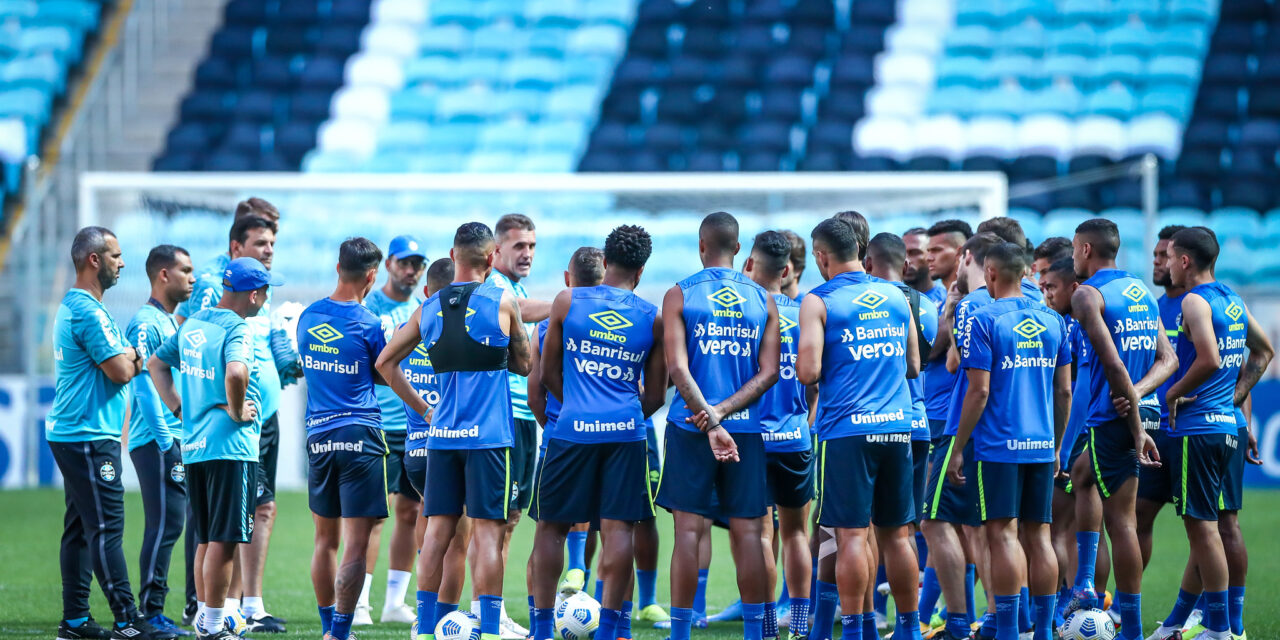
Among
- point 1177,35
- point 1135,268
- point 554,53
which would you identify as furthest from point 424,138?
point 1177,35

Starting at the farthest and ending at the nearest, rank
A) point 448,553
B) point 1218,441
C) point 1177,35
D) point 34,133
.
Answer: point 1177,35 < point 34,133 < point 1218,441 < point 448,553

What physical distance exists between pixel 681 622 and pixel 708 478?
0.74 m

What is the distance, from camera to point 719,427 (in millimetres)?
6582

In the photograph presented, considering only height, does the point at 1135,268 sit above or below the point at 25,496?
above

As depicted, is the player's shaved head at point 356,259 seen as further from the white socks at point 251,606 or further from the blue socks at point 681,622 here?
the blue socks at point 681,622

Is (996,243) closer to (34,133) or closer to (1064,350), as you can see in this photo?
(1064,350)

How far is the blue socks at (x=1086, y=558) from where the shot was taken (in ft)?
25.7

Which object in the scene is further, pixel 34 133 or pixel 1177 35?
pixel 1177 35

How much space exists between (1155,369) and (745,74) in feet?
50.6

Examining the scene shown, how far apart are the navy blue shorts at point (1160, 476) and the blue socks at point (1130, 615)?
741mm

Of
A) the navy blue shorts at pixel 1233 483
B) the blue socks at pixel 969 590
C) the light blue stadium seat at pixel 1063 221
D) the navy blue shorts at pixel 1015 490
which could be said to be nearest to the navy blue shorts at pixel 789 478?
the navy blue shorts at pixel 1015 490

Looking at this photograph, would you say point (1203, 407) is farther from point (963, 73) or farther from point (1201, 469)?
point (963, 73)

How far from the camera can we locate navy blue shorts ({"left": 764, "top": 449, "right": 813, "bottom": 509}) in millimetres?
7297

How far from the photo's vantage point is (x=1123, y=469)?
756 cm
